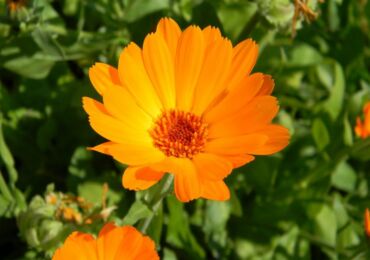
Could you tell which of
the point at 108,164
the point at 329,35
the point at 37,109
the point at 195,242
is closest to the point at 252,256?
the point at 195,242

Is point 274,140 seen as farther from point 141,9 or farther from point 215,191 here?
point 141,9

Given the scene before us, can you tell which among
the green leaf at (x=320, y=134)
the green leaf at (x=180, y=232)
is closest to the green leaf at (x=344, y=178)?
the green leaf at (x=320, y=134)

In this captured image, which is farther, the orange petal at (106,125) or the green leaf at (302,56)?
the green leaf at (302,56)

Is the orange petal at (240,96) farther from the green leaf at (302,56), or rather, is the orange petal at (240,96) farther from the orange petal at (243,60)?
the green leaf at (302,56)

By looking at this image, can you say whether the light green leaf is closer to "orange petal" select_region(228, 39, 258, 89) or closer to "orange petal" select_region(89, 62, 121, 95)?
"orange petal" select_region(89, 62, 121, 95)

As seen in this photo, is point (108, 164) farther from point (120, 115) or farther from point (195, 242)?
point (120, 115)
